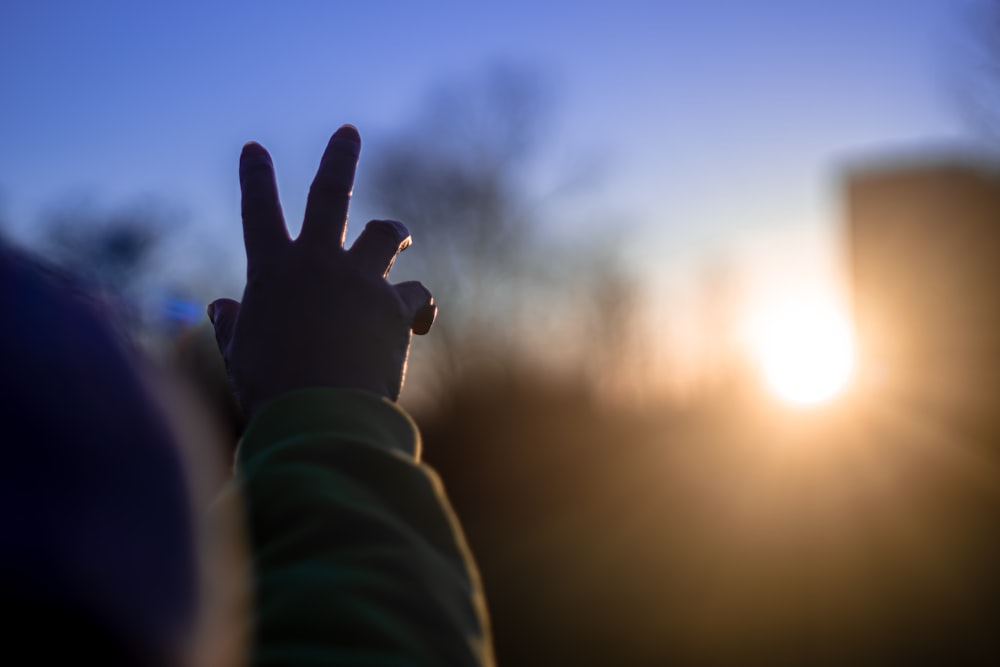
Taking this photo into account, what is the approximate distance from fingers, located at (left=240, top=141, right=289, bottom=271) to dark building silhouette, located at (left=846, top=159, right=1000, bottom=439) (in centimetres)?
1471

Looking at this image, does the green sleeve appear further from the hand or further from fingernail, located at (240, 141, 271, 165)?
fingernail, located at (240, 141, 271, 165)

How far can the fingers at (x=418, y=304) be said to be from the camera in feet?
4.19

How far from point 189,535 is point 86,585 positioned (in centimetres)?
8

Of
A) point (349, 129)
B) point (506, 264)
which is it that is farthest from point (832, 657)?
point (506, 264)

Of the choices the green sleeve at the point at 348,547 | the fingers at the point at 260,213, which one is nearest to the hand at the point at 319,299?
the fingers at the point at 260,213

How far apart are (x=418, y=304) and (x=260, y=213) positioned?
→ 25cm

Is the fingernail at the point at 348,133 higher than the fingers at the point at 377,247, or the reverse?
the fingernail at the point at 348,133

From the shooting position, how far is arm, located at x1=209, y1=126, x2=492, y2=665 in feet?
2.28

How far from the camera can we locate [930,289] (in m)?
24.2

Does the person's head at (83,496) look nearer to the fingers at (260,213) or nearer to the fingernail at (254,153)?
the fingers at (260,213)

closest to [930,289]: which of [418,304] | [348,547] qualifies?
[418,304]

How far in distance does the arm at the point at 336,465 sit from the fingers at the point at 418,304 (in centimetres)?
2

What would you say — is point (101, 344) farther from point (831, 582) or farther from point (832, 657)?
point (831, 582)

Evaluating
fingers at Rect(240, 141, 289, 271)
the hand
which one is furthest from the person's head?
fingers at Rect(240, 141, 289, 271)
